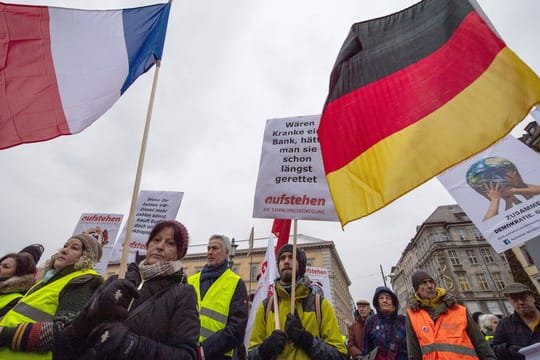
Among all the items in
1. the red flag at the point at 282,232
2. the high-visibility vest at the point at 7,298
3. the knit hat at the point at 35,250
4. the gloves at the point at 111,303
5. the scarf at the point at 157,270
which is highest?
the red flag at the point at 282,232

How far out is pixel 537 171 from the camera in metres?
3.34

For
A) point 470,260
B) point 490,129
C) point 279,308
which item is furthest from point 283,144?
point 470,260

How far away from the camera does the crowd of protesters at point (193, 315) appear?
1376mm

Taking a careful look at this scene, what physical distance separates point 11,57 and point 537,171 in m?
5.69

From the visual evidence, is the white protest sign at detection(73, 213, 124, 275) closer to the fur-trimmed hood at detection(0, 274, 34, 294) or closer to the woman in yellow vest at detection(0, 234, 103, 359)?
the fur-trimmed hood at detection(0, 274, 34, 294)

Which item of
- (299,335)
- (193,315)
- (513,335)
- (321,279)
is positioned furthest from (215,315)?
(321,279)

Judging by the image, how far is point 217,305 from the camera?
286cm

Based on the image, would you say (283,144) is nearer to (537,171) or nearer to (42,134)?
(42,134)

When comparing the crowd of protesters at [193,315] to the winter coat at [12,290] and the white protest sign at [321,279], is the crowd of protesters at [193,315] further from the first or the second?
the white protest sign at [321,279]

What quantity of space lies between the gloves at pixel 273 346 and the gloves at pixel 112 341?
3.88 ft

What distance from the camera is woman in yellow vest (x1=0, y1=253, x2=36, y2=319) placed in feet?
7.84

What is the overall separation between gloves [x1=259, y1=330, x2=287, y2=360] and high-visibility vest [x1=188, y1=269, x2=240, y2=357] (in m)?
0.59

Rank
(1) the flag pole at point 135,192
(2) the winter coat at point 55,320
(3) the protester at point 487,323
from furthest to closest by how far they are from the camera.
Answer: (3) the protester at point 487,323, (2) the winter coat at point 55,320, (1) the flag pole at point 135,192

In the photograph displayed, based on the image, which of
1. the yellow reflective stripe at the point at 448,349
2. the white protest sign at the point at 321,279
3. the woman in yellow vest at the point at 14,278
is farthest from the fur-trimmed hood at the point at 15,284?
the white protest sign at the point at 321,279
